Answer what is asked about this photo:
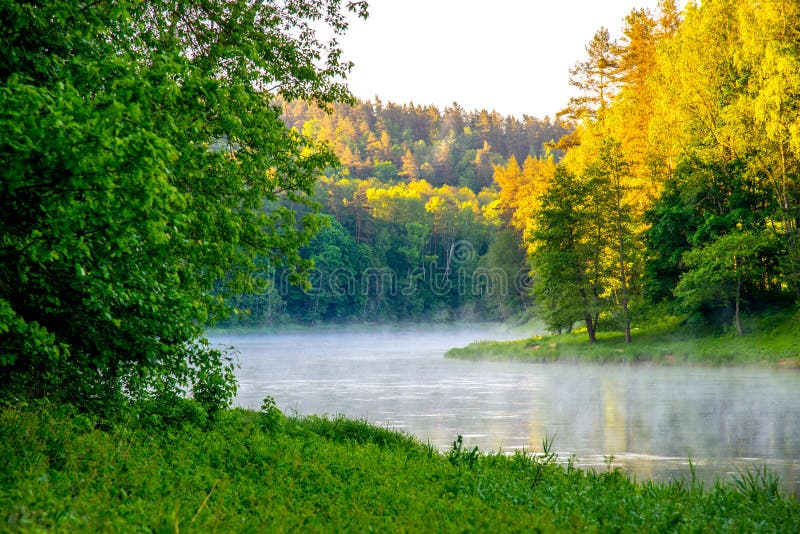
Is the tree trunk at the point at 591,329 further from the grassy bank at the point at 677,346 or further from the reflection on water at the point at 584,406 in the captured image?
the reflection on water at the point at 584,406

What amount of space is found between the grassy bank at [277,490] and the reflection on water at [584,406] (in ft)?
12.3

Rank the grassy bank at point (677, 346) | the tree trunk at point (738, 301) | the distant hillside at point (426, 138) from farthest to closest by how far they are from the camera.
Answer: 1. the distant hillside at point (426, 138)
2. the tree trunk at point (738, 301)
3. the grassy bank at point (677, 346)

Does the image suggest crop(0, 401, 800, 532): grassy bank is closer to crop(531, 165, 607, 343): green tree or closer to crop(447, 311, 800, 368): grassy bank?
crop(447, 311, 800, 368): grassy bank

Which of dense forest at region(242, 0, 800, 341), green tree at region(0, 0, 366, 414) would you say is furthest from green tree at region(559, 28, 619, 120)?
green tree at region(0, 0, 366, 414)

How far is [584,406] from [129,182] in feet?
66.0

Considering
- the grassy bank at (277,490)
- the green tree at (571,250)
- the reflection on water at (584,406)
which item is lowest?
the reflection on water at (584,406)

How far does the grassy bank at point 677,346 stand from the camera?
3356 centimetres

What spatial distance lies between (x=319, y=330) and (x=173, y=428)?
90527 millimetres

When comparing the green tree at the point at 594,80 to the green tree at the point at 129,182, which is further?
the green tree at the point at 594,80

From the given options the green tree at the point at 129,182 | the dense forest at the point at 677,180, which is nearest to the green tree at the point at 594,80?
the dense forest at the point at 677,180

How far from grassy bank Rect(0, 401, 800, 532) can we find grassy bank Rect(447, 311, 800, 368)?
2494cm

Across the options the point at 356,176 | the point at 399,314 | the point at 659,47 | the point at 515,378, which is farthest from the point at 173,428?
the point at 356,176

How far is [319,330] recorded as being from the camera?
333 feet

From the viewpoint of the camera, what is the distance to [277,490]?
8.62 meters
